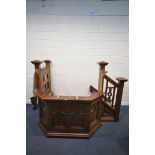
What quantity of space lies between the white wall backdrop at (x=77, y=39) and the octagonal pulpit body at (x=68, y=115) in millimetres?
1516

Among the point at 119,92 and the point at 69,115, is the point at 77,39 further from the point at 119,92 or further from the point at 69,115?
the point at 69,115

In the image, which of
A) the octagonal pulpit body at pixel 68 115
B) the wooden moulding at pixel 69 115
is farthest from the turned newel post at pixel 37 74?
the octagonal pulpit body at pixel 68 115

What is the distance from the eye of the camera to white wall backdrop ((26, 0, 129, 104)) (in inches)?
169

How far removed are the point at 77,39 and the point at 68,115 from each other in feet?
6.66

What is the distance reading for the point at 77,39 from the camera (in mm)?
4379

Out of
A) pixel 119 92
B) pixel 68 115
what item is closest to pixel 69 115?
pixel 68 115

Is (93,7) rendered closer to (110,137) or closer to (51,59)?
(51,59)

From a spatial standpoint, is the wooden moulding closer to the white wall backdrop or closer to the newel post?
the newel post

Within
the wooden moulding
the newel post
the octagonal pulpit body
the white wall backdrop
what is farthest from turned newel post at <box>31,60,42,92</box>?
the newel post

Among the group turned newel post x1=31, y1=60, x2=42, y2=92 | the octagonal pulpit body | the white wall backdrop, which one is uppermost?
the white wall backdrop

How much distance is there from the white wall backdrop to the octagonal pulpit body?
152 centimetres

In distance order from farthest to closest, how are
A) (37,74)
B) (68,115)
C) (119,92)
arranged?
1. (119,92)
2. (37,74)
3. (68,115)

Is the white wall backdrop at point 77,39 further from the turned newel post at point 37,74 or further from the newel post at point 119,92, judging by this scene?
the turned newel post at point 37,74
